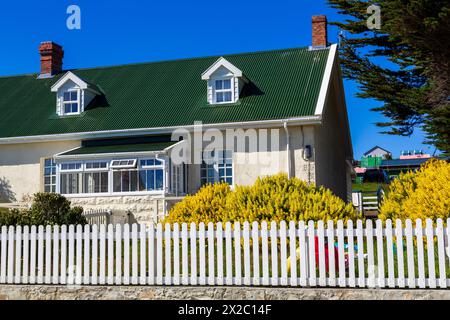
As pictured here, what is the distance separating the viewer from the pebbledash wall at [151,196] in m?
17.9

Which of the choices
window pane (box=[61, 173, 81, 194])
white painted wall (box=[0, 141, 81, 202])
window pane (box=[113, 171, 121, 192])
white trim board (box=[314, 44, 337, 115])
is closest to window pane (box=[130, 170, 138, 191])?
window pane (box=[113, 171, 121, 192])

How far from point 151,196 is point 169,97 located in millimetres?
5315

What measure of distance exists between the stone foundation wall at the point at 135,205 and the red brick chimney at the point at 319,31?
1000cm

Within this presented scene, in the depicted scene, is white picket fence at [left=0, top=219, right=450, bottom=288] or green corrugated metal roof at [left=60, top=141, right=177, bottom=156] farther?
green corrugated metal roof at [left=60, top=141, right=177, bottom=156]

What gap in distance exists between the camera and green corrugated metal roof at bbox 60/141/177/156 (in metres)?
18.1

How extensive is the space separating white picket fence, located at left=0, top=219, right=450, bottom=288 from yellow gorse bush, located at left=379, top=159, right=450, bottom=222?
219cm

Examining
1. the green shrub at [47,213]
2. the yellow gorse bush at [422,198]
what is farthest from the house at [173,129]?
the yellow gorse bush at [422,198]

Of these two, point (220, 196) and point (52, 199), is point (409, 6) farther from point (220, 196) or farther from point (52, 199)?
point (52, 199)

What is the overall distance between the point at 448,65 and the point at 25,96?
18614 millimetres

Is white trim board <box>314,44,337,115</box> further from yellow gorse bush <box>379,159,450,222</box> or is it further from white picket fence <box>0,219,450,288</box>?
white picket fence <box>0,219,450,288</box>

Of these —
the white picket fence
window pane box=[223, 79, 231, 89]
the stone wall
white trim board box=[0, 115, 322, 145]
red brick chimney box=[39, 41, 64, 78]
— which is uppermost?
red brick chimney box=[39, 41, 64, 78]

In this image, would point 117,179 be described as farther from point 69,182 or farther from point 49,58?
point 49,58
